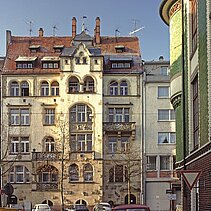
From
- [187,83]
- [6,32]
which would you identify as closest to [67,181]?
[6,32]

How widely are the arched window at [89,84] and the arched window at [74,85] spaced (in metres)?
0.90

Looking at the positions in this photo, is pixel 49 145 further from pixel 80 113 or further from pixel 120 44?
pixel 120 44

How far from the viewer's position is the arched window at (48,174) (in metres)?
65.0

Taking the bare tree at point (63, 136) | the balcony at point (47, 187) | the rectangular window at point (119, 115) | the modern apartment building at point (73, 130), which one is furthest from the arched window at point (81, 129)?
the balcony at point (47, 187)

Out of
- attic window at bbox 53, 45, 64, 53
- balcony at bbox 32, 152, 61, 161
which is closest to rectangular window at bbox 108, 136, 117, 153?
balcony at bbox 32, 152, 61, 161

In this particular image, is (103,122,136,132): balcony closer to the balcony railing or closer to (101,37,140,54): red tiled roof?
the balcony railing

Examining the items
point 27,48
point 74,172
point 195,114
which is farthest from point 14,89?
point 195,114

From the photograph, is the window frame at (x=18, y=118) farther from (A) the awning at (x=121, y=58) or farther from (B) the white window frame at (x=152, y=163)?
(B) the white window frame at (x=152, y=163)

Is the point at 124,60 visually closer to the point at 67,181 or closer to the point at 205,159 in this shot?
the point at 67,181

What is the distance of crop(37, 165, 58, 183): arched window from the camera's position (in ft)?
213

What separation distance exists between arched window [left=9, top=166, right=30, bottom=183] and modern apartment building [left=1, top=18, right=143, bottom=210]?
8 cm

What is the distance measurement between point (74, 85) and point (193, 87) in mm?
40141

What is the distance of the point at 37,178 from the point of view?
64.8 m

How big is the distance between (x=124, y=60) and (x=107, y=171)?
12.9m
